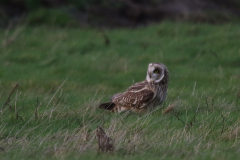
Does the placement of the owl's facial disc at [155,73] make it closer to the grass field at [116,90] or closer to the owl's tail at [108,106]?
the grass field at [116,90]

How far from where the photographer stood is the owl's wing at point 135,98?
360 inches

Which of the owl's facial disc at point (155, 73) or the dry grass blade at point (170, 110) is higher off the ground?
the owl's facial disc at point (155, 73)

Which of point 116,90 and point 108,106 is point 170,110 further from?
point 116,90

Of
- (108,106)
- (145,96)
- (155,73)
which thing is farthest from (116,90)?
(145,96)

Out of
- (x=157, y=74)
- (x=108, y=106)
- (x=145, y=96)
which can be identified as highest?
(x=157, y=74)

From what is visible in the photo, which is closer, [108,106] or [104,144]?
[104,144]

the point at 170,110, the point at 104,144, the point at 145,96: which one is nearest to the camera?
the point at 104,144

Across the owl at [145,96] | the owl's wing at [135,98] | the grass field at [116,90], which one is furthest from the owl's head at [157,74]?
the grass field at [116,90]

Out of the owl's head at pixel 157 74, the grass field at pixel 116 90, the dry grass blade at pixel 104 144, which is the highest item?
the owl's head at pixel 157 74

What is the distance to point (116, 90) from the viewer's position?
39.0 feet

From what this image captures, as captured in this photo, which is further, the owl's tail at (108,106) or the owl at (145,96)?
the owl's tail at (108,106)

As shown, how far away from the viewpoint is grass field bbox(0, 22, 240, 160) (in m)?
6.89

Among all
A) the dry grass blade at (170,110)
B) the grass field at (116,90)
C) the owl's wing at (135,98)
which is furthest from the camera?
the owl's wing at (135,98)

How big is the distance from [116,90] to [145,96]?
278 centimetres
